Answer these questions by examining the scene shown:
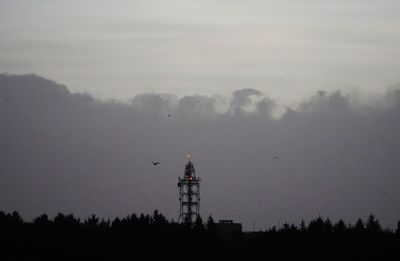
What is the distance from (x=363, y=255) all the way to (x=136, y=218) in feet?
212

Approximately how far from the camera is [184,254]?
128500 millimetres

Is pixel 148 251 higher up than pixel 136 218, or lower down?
lower down

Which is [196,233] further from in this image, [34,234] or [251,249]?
[34,234]

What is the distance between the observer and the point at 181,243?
13675cm

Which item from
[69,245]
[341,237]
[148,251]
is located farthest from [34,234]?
[341,237]

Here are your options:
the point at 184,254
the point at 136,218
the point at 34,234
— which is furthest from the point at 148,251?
the point at 136,218

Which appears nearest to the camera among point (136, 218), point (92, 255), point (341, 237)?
point (92, 255)

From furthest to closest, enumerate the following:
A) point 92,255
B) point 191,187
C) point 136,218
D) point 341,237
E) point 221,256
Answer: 1. point 136,218
2. point 191,187
3. point 341,237
4. point 221,256
5. point 92,255

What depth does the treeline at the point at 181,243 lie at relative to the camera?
125 meters

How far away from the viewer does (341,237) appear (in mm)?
141375

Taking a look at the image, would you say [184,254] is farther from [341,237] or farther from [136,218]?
[136,218]

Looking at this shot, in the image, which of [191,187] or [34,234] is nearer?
[34,234]

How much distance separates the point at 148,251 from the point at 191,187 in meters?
33.4

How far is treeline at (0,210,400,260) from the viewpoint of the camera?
12456cm
